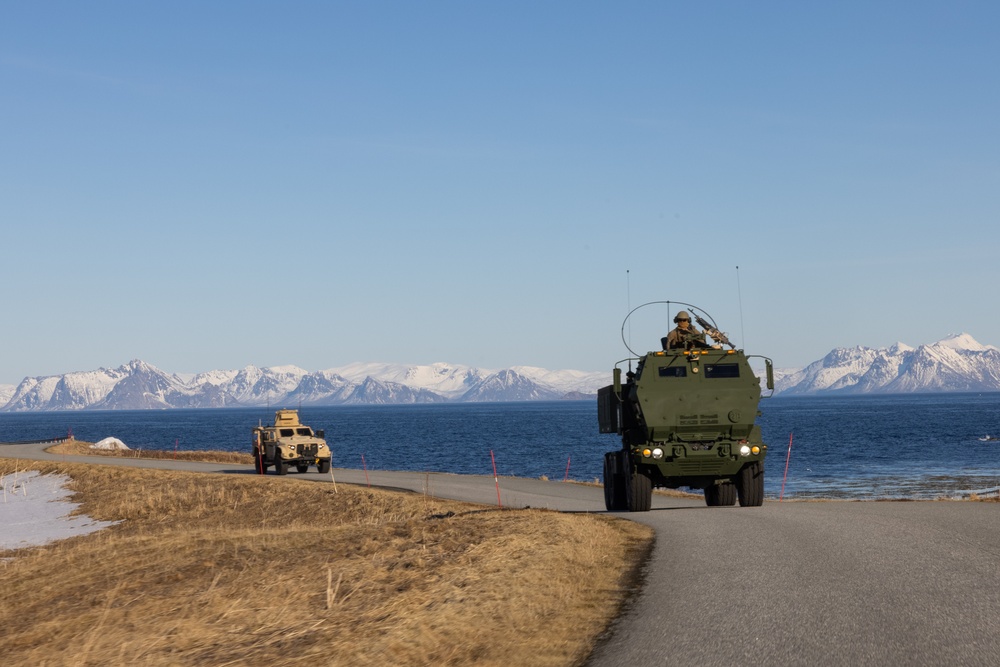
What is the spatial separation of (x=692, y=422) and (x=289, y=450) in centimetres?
2575

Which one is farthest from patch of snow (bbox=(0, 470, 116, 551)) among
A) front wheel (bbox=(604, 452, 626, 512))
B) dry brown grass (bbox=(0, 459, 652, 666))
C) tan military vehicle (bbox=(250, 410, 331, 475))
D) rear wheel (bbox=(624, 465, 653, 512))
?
rear wheel (bbox=(624, 465, 653, 512))

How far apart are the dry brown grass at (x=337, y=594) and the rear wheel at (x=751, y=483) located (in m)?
3.44

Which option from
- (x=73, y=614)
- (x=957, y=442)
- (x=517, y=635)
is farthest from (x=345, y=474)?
(x=957, y=442)

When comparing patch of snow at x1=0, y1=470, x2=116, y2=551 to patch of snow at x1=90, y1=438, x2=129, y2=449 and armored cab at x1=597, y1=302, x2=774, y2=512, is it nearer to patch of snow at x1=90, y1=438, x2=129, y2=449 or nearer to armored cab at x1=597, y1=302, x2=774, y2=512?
armored cab at x1=597, y1=302, x2=774, y2=512

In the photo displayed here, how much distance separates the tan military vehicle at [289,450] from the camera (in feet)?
141

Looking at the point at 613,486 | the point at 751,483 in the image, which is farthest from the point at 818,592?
the point at 613,486

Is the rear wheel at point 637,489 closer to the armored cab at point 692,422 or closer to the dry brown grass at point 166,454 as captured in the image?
the armored cab at point 692,422

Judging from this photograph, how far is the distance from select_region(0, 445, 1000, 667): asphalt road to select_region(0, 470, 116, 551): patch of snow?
19.0 meters

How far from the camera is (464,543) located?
15633 millimetres

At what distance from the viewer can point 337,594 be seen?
1188 centimetres

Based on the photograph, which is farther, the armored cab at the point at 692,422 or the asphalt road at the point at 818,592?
the armored cab at the point at 692,422

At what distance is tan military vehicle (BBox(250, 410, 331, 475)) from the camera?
141ft

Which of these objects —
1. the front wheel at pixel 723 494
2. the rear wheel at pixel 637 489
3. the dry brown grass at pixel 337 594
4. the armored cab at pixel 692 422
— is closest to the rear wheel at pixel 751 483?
the armored cab at pixel 692 422

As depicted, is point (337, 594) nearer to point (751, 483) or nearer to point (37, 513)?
point (751, 483)
